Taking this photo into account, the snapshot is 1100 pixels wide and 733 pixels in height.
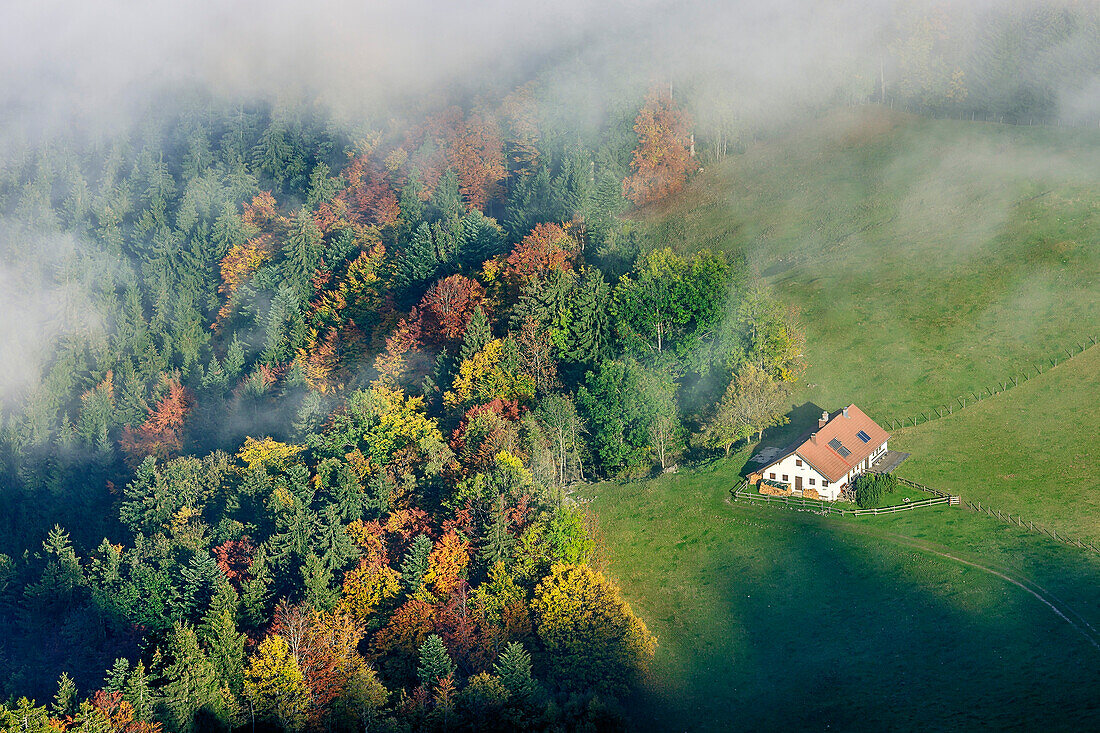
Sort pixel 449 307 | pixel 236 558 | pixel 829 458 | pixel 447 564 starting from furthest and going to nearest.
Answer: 1. pixel 449 307
2. pixel 236 558
3. pixel 447 564
4. pixel 829 458

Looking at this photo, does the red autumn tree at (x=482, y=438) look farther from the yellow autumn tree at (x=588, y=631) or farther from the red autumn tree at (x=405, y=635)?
the yellow autumn tree at (x=588, y=631)

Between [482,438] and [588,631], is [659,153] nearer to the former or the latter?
[482,438]

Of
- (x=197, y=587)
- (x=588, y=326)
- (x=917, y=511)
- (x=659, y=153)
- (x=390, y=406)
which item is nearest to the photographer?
(x=917, y=511)

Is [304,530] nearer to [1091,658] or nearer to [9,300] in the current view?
[1091,658]

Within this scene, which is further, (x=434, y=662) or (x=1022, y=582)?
(x=434, y=662)

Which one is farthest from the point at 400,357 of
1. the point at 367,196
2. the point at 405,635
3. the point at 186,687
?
the point at 367,196

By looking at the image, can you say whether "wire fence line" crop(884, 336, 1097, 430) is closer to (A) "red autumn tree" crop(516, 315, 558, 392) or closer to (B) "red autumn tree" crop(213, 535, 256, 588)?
(A) "red autumn tree" crop(516, 315, 558, 392)

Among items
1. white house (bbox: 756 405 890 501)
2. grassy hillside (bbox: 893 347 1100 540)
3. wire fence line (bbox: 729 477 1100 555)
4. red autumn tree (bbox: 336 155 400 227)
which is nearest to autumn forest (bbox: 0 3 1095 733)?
red autumn tree (bbox: 336 155 400 227)
